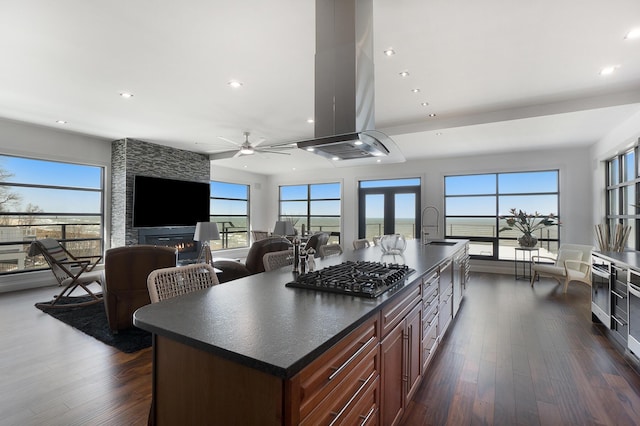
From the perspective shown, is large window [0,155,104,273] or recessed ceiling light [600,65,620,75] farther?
large window [0,155,104,273]

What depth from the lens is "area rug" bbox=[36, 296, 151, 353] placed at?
3052mm

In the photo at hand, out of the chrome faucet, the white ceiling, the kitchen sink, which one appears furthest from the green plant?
the kitchen sink

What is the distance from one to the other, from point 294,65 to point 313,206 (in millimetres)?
6990

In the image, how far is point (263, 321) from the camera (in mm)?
1216

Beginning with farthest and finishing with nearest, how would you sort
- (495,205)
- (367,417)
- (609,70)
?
(495,205) < (609,70) < (367,417)

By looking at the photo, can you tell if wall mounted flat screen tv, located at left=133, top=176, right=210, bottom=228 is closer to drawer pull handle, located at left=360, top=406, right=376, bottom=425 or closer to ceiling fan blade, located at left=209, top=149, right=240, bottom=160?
ceiling fan blade, located at left=209, top=149, right=240, bottom=160

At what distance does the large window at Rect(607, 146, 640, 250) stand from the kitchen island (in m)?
4.71

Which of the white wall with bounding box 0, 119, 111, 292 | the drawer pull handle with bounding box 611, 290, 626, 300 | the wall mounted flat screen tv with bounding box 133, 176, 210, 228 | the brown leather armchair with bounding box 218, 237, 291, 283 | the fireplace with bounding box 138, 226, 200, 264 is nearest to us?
the drawer pull handle with bounding box 611, 290, 626, 300

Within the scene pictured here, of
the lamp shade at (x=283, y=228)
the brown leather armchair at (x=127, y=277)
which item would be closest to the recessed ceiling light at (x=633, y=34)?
the brown leather armchair at (x=127, y=277)

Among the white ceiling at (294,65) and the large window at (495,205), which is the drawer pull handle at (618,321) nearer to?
the white ceiling at (294,65)

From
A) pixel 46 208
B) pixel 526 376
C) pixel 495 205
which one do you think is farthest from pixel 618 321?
pixel 46 208

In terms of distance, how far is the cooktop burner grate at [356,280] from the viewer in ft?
5.22

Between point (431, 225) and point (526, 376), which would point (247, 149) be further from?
point (526, 376)

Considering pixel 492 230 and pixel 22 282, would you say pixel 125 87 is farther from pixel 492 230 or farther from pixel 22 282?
pixel 492 230
